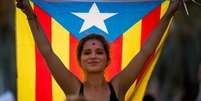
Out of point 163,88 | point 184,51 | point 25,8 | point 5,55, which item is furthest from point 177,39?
point 25,8

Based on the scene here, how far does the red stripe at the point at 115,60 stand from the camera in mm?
7798

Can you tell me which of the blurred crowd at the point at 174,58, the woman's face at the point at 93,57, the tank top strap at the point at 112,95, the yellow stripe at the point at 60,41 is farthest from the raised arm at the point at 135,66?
the blurred crowd at the point at 174,58

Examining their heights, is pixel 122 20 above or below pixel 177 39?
above

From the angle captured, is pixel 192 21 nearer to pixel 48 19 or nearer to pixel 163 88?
pixel 163 88

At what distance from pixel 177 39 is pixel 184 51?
351mm

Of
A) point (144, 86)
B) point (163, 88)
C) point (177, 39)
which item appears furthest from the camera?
point (177, 39)

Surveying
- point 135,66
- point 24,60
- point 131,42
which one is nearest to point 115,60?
point 131,42

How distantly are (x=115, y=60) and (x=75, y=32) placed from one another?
37cm

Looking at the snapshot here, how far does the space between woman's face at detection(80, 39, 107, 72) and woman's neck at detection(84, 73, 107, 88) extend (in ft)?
0.13

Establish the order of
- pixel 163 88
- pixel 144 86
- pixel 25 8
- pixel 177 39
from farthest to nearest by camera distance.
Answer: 1. pixel 177 39
2. pixel 163 88
3. pixel 144 86
4. pixel 25 8

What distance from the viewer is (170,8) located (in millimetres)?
7156

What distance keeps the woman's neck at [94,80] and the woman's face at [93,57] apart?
0.13 feet

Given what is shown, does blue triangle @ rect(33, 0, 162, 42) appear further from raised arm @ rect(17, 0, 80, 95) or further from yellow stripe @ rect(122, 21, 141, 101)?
raised arm @ rect(17, 0, 80, 95)

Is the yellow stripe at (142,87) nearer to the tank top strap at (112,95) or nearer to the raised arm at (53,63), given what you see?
the tank top strap at (112,95)
